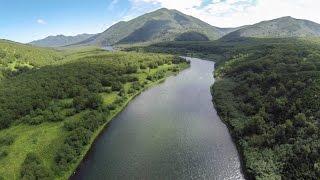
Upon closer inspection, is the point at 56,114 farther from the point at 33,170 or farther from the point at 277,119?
the point at 277,119

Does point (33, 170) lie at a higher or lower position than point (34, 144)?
higher

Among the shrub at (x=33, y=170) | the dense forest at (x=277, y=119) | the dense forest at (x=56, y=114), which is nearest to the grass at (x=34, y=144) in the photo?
the dense forest at (x=56, y=114)

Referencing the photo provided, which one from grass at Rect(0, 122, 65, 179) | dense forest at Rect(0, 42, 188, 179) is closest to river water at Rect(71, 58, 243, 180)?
dense forest at Rect(0, 42, 188, 179)

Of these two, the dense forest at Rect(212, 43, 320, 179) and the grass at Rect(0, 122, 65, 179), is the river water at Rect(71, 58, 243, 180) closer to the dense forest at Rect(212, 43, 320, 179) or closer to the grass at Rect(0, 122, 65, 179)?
the dense forest at Rect(212, 43, 320, 179)

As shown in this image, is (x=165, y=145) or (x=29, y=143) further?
(x=29, y=143)

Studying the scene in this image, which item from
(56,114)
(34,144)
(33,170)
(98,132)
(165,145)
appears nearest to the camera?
(33,170)

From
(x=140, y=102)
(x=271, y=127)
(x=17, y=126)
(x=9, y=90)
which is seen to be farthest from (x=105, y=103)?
(x=271, y=127)

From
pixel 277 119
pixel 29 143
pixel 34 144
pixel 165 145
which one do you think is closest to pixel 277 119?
pixel 277 119
